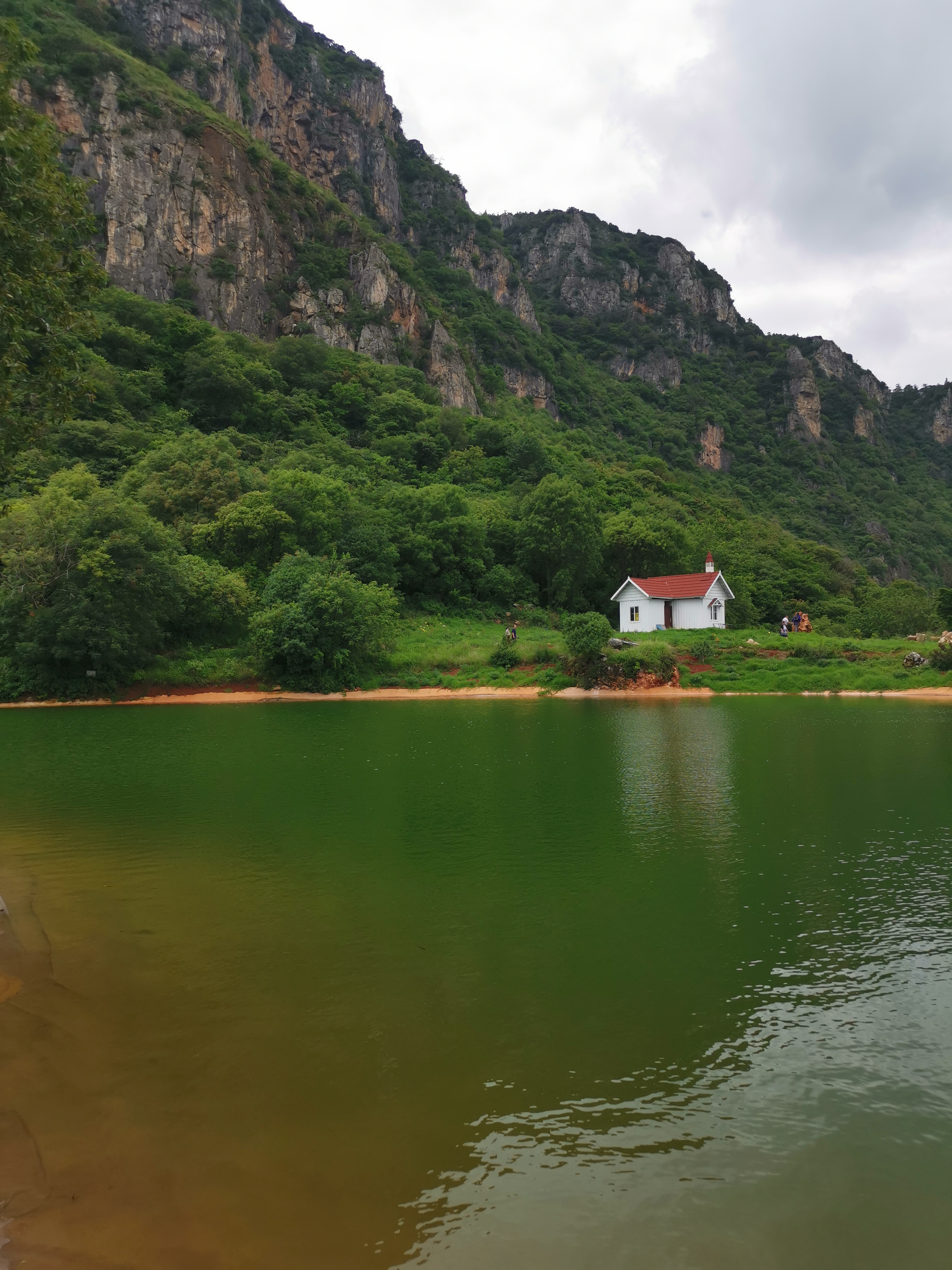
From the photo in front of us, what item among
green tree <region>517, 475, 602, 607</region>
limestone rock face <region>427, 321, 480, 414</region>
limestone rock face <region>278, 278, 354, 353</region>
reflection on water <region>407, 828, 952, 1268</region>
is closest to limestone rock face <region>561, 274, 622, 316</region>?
limestone rock face <region>427, 321, 480, 414</region>

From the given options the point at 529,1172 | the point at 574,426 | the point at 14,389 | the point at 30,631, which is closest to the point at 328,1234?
the point at 529,1172

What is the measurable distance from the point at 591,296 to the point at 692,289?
98.5 ft

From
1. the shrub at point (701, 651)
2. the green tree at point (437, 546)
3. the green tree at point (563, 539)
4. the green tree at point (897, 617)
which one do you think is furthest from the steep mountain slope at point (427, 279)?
the shrub at point (701, 651)

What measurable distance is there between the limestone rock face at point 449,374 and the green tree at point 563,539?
51.4 meters

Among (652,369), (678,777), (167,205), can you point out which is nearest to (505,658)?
(678,777)

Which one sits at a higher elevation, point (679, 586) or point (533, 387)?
point (533, 387)

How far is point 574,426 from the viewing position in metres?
134

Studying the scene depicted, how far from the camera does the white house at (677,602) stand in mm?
48188

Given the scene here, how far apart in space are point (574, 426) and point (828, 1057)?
13622 centimetres

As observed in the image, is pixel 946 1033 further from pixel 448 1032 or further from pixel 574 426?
pixel 574 426

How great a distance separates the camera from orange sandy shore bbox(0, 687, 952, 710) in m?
35.1

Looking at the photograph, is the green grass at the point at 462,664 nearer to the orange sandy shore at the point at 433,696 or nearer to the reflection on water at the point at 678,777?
the orange sandy shore at the point at 433,696

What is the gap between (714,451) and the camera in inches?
6004

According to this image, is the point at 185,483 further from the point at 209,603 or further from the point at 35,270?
the point at 35,270
